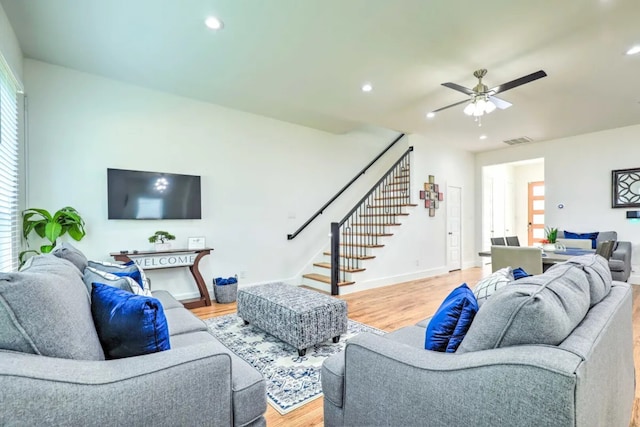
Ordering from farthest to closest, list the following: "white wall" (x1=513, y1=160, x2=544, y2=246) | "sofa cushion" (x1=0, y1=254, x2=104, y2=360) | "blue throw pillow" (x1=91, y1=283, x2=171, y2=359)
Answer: "white wall" (x1=513, y1=160, x2=544, y2=246) → "blue throw pillow" (x1=91, y1=283, x2=171, y2=359) → "sofa cushion" (x1=0, y1=254, x2=104, y2=360)

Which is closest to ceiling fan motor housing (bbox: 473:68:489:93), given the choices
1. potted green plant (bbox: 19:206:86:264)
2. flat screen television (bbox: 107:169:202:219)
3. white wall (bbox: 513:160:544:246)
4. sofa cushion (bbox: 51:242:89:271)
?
flat screen television (bbox: 107:169:202:219)

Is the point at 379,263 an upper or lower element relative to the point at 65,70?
lower

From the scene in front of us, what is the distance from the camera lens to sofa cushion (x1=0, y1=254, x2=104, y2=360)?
898 mm

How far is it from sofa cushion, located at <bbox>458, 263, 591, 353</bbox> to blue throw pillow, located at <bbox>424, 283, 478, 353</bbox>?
0.08m

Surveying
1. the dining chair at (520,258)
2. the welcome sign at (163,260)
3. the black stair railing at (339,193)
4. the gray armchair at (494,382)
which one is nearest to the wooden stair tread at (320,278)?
the black stair railing at (339,193)

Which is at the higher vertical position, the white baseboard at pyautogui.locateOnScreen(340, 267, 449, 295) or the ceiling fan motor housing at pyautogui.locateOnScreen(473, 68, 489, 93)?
the ceiling fan motor housing at pyautogui.locateOnScreen(473, 68, 489, 93)

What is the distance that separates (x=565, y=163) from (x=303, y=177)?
212 inches

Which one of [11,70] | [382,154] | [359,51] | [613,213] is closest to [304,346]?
[359,51]

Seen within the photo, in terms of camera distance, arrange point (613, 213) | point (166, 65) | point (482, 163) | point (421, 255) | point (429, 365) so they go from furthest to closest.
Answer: point (482, 163), point (421, 255), point (613, 213), point (166, 65), point (429, 365)

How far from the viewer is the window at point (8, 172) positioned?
2.67 metres

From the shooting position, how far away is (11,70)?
276 centimetres

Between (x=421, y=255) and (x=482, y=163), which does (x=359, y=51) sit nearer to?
(x=421, y=255)

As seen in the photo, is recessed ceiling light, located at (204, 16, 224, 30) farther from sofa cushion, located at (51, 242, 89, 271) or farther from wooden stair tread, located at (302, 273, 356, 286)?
wooden stair tread, located at (302, 273, 356, 286)

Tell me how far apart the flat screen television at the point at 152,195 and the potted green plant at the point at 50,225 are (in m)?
0.43
